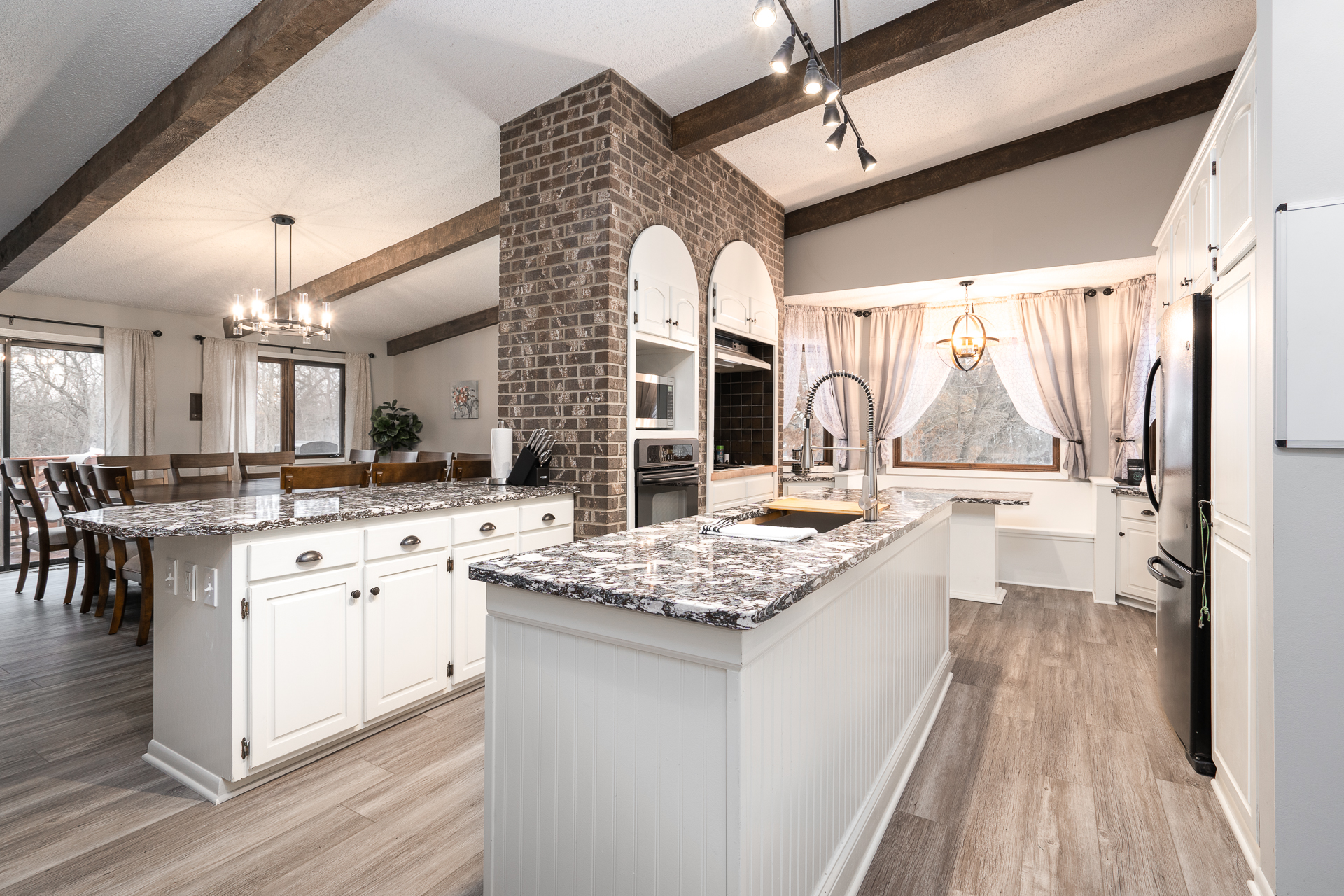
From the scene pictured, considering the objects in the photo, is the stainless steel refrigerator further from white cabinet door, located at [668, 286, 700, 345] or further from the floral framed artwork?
the floral framed artwork

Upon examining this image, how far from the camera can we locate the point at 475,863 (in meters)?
1.78

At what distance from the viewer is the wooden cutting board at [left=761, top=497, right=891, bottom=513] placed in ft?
7.95

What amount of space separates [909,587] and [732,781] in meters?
1.42

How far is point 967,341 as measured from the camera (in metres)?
5.27

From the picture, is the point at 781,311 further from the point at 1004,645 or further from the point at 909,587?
the point at 909,587

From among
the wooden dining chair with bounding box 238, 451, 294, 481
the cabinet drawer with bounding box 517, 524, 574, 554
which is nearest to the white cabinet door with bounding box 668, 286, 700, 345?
the cabinet drawer with bounding box 517, 524, 574, 554

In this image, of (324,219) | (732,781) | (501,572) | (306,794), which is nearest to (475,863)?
(306,794)

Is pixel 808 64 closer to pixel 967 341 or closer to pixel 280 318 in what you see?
pixel 967 341

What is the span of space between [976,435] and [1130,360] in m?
1.30

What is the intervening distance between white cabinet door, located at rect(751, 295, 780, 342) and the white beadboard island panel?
3350 mm

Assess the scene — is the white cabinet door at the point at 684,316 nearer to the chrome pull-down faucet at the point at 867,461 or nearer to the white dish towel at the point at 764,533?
the chrome pull-down faucet at the point at 867,461

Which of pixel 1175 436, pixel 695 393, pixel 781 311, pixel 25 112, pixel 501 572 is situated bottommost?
pixel 501 572

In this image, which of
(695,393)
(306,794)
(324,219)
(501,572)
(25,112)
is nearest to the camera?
(501,572)

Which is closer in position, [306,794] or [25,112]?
[306,794]
